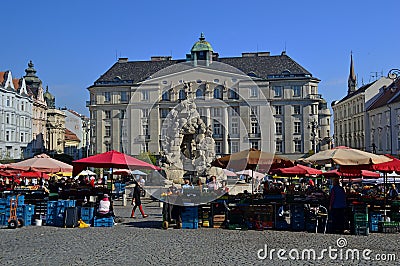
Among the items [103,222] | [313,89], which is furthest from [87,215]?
[313,89]

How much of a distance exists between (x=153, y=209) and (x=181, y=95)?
2285 inches

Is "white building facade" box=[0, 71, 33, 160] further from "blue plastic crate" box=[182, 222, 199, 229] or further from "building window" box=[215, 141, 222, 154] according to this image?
"blue plastic crate" box=[182, 222, 199, 229]

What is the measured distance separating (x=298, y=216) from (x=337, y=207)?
4.05 ft

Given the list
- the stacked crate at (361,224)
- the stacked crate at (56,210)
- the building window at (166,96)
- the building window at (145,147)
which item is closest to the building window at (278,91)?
the building window at (166,96)

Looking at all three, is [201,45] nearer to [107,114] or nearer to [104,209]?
[107,114]

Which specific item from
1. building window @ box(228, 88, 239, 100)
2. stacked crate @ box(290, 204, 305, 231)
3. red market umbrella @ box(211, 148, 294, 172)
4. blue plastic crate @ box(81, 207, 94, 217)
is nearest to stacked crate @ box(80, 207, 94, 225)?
blue plastic crate @ box(81, 207, 94, 217)

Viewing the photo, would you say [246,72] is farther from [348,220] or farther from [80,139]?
[348,220]

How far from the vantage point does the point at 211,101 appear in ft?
260

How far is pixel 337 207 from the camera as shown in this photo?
17516 millimetres

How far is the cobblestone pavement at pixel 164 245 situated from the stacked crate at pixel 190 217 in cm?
37

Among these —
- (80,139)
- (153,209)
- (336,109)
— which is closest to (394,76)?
(153,209)

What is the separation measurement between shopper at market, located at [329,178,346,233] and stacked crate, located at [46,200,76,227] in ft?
27.0

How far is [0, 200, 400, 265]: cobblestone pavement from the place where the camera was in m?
12.4

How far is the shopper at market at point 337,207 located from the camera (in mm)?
17469
